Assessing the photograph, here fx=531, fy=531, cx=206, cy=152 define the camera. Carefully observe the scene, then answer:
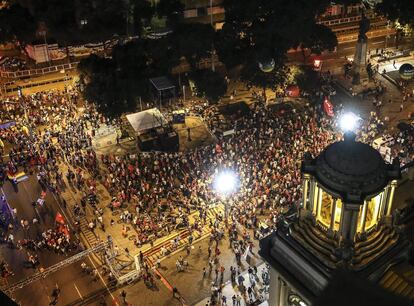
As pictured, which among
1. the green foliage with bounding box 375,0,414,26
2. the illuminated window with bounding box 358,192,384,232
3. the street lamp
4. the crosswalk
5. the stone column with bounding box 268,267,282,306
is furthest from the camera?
the green foliage with bounding box 375,0,414,26

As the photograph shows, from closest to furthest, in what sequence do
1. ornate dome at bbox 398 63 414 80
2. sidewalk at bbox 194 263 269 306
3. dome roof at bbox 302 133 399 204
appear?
dome roof at bbox 302 133 399 204
sidewalk at bbox 194 263 269 306
ornate dome at bbox 398 63 414 80

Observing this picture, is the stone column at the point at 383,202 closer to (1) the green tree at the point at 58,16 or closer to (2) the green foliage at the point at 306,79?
(2) the green foliage at the point at 306,79

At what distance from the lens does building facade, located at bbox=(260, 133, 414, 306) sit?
2392 cm

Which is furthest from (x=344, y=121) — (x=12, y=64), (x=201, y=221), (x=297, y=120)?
(x=12, y=64)

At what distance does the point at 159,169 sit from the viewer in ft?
163

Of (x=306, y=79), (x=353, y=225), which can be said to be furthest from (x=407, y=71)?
(x=353, y=225)

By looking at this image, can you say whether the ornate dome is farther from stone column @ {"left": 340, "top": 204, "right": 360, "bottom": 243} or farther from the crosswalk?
stone column @ {"left": 340, "top": 204, "right": 360, "bottom": 243}

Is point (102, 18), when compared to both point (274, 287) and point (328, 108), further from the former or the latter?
point (274, 287)

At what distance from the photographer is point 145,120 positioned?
55.3 meters

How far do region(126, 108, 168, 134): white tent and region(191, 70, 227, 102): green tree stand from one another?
581cm

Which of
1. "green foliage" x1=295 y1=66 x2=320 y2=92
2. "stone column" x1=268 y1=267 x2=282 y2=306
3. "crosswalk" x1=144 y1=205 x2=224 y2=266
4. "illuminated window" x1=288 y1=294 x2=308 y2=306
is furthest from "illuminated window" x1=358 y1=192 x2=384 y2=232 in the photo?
"green foliage" x1=295 y1=66 x2=320 y2=92

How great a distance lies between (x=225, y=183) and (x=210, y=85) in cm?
2011

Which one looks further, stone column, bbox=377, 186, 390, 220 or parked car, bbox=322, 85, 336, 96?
parked car, bbox=322, 85, 336, 96

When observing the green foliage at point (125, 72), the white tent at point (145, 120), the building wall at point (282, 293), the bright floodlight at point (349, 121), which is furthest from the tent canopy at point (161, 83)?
the building wall at point (282, 293)
